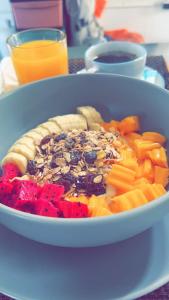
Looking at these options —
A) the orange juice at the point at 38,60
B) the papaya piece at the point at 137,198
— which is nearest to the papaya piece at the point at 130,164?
the papaya piece at the point at 137,198

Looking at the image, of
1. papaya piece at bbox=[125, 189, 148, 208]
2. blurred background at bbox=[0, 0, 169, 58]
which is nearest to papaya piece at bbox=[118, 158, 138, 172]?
papaya piece at bbox=[125, 189, 148, 208]

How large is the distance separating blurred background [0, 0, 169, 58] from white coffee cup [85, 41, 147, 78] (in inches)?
34.2

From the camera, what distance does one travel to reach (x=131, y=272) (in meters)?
0.54

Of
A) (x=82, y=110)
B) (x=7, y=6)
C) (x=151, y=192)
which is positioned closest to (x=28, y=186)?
(x=151, y=192)

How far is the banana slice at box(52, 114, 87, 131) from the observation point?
86 cm

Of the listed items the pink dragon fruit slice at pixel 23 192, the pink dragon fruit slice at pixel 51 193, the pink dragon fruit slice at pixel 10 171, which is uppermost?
the pink dragon fruit slice at pixel 23 192

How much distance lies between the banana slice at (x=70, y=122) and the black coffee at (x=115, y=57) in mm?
278

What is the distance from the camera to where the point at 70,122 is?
871 millimetres

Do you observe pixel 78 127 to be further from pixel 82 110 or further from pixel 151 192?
pixel 151 192

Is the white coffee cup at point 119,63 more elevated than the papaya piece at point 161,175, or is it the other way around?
the white coffee cup at point 119,63

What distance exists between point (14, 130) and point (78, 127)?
157mm

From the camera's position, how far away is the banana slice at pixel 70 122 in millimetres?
864

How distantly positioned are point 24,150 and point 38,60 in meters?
0.40

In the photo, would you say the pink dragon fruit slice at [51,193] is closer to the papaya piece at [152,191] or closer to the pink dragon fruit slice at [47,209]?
the pink dragon fruit slice at [47,209]
